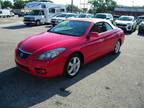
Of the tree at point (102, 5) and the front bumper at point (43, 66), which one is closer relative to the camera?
the front bumper at point (43, 66)

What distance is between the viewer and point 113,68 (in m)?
6.45

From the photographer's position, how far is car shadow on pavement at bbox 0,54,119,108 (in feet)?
13.4

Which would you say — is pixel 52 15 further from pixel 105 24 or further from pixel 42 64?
pixel 42 64

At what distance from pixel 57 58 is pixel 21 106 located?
1412 mm

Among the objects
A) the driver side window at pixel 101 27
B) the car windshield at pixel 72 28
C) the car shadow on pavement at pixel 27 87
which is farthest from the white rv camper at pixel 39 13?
the car shadow on pavement at pixel 27 87

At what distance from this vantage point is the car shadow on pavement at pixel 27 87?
4.09 m

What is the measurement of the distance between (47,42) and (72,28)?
129 cm

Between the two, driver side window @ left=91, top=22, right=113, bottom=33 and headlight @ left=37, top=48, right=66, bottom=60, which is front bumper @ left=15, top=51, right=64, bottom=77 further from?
driver side window @ left=91, top=22, right=113, bottom=33

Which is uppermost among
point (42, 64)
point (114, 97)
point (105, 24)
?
point (105, 24)

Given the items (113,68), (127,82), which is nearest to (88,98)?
(127,82)

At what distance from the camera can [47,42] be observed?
5207mm

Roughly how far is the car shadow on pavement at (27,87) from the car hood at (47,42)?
0.81 meters

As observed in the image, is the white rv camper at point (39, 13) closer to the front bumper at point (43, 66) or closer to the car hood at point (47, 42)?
the car hood at point (47, 42)

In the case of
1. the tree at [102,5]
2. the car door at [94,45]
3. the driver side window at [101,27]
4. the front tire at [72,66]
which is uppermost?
the tree at [102,5]
